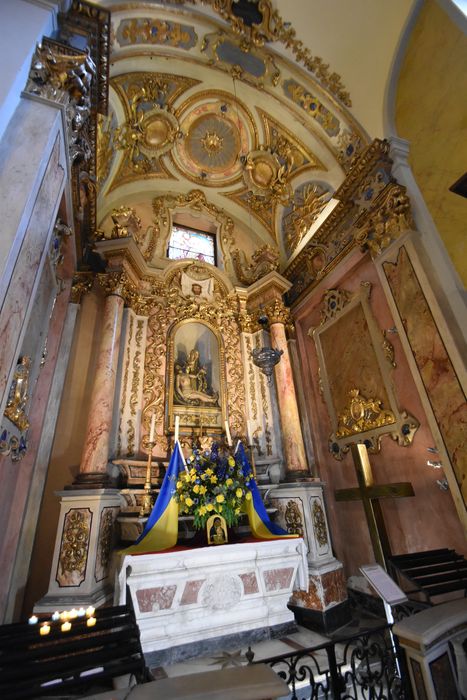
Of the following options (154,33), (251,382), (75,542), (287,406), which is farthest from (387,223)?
(75,542)

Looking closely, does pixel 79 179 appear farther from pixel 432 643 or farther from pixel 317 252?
pixel 432 643

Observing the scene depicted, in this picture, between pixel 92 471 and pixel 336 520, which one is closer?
pixel 92 471

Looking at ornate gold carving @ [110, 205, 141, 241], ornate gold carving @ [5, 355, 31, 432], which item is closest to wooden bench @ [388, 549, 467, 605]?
ornate gold carving @ [5, 355, 31, 432]

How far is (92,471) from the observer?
15.1 feet

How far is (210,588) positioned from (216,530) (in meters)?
0.62

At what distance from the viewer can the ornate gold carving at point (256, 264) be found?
25.7ft

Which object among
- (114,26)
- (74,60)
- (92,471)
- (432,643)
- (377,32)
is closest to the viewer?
(432,643)

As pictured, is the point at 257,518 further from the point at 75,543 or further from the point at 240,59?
the point at 240,59

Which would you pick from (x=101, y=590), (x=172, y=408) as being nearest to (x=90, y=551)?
(x=101, y=590)

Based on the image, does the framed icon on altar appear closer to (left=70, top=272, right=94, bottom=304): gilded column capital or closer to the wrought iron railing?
the wrought iron railing

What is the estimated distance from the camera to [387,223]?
5.29m

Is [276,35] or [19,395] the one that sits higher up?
[276,35]

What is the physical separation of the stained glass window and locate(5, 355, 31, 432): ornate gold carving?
4.89 meters

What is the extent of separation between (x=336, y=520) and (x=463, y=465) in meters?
2.99
